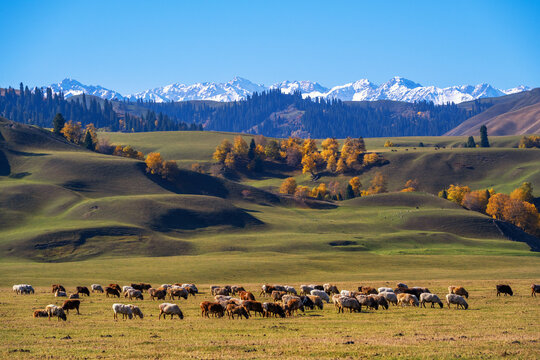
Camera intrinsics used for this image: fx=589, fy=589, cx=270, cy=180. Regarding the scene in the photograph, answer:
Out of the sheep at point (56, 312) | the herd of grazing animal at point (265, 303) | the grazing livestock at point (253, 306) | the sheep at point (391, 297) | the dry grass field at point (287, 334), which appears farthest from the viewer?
the sheep at point (391, 297)

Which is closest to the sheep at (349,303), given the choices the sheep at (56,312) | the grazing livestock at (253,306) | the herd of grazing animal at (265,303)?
the herd of grazing animal at (265,303)

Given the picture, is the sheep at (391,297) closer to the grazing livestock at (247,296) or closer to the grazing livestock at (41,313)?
the grazing livestock at (247,296)

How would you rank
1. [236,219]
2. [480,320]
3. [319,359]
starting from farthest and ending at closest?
[236,219], [480,320], [319,359]

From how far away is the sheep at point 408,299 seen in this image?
45750 mm

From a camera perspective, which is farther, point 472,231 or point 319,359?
point 472,231

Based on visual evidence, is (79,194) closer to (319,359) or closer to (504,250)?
(504,250)

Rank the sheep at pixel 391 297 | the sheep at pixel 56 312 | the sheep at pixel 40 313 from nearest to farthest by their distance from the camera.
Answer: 1. the sheep at pixel 56 312
2. the sheep at pixel 40 313
3. the sheep at pixel 391 297

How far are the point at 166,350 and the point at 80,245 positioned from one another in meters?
88.2

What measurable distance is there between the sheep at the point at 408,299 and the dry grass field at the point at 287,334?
1448 millimetres

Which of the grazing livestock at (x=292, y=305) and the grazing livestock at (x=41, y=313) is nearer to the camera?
the grazing livestock at (x=41, y=313)

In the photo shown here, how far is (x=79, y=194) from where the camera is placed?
15462 centimetres

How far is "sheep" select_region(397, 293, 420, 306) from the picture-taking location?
45.8 metres

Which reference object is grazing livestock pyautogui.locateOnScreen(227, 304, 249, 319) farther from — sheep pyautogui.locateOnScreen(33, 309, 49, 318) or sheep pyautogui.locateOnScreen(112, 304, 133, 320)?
sheep pyautogui.locateOnScreen(33, 309, 49, 318)

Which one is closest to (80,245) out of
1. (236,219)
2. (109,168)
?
(236,219)
